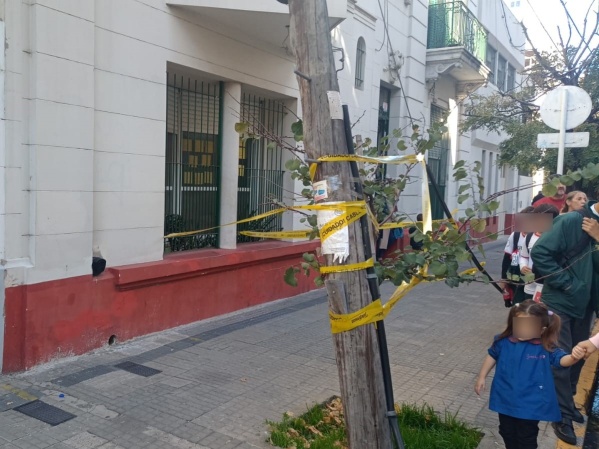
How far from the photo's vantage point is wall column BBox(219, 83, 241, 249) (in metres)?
7.80

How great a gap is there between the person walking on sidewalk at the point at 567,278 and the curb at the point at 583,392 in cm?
10

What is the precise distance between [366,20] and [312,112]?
28.2 ft

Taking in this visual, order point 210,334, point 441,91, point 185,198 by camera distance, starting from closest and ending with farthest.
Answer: point 210,334, point 185,198, point 441,91

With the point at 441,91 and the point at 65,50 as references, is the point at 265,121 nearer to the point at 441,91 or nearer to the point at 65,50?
the point at 65,50

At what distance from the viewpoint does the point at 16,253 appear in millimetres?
5066

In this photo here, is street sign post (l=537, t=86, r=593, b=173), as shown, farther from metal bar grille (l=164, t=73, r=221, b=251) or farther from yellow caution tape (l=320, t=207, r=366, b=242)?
metal bar grille (l=164, t=73, r=221, b=251)

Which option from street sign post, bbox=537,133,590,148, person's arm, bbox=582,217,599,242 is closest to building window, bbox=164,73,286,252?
street sign post, bbox=537,133,590,148

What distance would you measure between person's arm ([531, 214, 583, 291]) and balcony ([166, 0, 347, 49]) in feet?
14.0

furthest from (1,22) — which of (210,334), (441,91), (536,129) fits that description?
(441,91)

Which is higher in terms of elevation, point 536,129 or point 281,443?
point 536,129

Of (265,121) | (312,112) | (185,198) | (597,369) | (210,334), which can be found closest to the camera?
(312,112)

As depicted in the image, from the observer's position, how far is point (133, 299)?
6223 mm

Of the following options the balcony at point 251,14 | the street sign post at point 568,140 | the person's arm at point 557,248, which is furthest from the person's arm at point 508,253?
the balcony at point 251,14

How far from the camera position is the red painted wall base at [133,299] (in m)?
5.12
